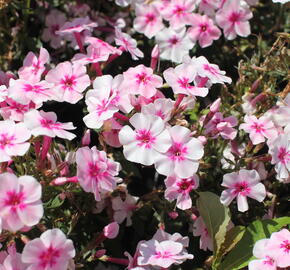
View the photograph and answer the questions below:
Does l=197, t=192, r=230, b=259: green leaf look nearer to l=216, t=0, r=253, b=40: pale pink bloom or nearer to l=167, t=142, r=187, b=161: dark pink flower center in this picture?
l=167, t=142, r=187, b=161: dark pink flower center

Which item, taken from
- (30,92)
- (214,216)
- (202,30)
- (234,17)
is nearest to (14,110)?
(30,92)

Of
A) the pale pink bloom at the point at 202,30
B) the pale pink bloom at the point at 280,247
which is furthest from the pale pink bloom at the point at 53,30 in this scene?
the pale pink bloom at the point at 280,247

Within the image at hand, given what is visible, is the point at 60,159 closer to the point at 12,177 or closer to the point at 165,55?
the point at 12,177

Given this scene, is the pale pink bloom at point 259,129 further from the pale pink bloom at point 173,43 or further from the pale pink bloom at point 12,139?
the pale pink bloom at point 12,139

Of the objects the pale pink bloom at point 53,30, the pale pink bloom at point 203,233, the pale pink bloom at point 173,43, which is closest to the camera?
the pale pink bloom at point 203,233

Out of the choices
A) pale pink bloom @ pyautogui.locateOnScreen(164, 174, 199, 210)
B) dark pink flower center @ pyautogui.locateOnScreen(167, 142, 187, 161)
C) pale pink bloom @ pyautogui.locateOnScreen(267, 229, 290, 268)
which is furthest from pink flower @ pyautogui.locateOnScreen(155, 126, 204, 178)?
pale pink bloom @ pyautogui.locateOnScreen(267, 229, 290, 268)

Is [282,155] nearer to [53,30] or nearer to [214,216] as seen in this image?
[214,216]

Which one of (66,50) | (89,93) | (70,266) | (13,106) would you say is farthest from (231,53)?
(70,266)
